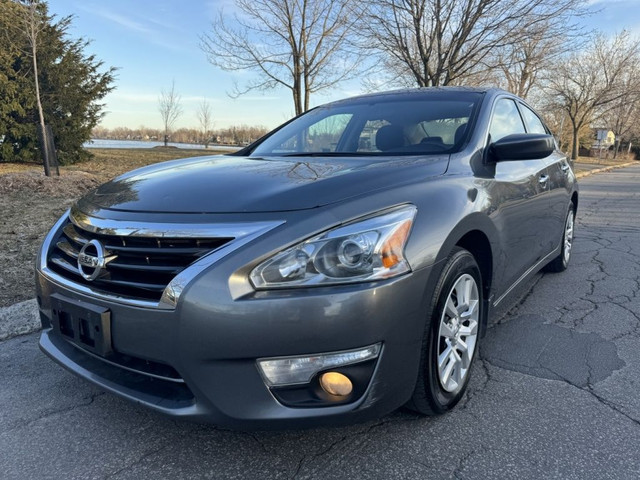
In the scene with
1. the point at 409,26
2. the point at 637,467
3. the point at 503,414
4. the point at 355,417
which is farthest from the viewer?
the point at 409,26

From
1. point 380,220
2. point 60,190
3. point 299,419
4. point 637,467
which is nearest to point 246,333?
point 299,419

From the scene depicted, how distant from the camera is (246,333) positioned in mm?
1618

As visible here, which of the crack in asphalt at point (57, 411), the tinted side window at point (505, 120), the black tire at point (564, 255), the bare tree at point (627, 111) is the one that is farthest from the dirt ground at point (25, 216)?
the bare tree at point (627, 111)

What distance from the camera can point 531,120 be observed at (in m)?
4.04

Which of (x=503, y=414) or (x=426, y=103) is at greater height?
(x=426, y=103)

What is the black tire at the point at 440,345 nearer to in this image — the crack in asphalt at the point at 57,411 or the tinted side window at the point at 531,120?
the crack in asphalt at the point at 57,411

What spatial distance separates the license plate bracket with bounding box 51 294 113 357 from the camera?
182cm

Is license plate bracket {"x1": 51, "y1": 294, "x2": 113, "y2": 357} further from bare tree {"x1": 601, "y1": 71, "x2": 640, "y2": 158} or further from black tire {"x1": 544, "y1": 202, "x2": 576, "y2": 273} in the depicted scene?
bare tree {"x1": 601, "y1": 71, "x2": 640, "y2": 158}

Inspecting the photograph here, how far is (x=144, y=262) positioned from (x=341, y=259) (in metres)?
0.77

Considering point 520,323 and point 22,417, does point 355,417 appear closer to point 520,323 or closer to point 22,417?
point 22,417

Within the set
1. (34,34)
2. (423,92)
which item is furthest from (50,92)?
(423,92)

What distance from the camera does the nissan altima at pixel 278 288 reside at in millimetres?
1641

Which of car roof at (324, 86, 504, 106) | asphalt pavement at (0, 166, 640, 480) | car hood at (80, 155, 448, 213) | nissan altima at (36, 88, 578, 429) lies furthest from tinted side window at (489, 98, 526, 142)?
asphalt pavement at (0, 166, 640, 480)

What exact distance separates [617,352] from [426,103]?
6.54 ft
